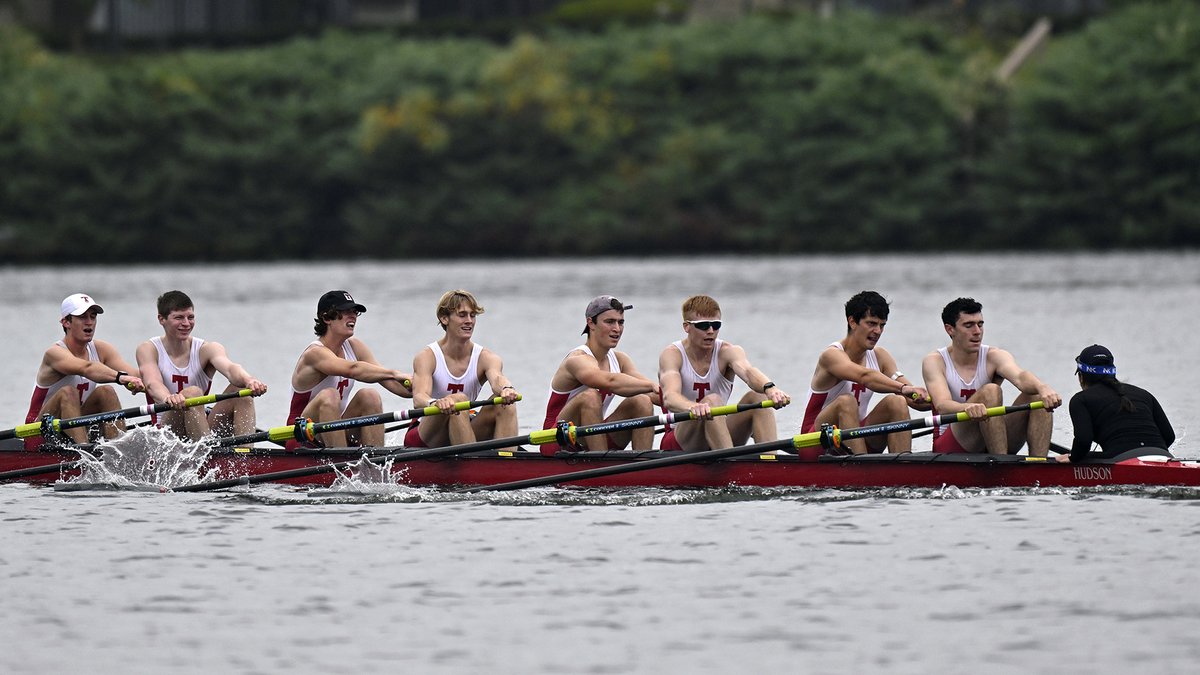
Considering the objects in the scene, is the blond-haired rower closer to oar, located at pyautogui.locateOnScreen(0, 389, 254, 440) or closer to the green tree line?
oar, located at pyautogui.locateOnScreen(0, 389, 254, 440)

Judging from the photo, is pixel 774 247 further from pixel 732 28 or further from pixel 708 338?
pixel 708 338

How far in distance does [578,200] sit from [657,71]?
4.94 metres

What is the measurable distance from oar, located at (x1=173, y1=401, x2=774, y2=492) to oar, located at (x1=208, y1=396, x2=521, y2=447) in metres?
0.24

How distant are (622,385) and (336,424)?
210cm

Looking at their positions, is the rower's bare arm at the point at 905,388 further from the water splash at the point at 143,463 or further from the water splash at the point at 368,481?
the water splash at the point at 143,463

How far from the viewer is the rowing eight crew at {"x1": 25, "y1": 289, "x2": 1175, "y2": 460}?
1332 centimetres

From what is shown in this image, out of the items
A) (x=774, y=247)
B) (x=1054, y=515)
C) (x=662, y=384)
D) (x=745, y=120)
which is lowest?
(x=1054, y=515)

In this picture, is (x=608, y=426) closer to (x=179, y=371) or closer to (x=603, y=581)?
(x=603, y=581)

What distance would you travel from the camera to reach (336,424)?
14281 mm

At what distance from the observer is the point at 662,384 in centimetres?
1389

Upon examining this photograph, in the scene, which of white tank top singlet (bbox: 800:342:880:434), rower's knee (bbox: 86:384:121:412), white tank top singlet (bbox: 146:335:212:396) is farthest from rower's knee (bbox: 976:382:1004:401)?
rower's knee (bbox: 86:384:121:412)

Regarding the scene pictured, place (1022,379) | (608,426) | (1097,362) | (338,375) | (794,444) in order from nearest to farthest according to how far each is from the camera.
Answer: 1. (1097,362)
2. (1022,379)
3. (794,444)
4. (608,426)
5. (338,375)

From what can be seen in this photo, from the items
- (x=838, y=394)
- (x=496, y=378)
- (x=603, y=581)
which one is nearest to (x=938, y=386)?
(x=838, y=394)

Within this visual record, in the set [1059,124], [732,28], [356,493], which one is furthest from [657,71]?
[356,493]
